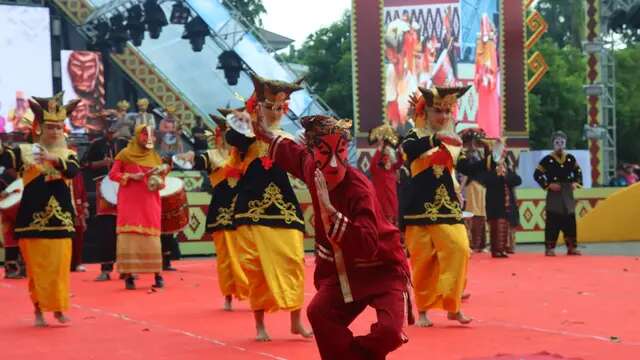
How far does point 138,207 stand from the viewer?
12461mm

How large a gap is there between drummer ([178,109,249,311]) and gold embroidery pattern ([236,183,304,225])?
181 centimetres

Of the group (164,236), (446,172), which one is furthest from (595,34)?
(446,172)

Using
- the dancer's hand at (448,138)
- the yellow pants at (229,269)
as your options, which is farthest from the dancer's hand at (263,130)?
the yellow pants at (229,269)

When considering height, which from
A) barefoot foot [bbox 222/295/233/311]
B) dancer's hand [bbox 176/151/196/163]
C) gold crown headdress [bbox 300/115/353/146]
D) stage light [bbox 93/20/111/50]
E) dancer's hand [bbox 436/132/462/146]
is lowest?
barefoot foot [bbox 222/295/233/311]

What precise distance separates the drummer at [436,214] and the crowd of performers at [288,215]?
1 cm

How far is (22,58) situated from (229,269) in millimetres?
16616

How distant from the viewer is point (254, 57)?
2888 cm

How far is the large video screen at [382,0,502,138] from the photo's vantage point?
88.5 ft

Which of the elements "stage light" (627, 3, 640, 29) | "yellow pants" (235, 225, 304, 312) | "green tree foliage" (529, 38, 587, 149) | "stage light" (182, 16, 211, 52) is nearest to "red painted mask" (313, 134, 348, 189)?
"yellow pants" (235, 225, 304, 312)

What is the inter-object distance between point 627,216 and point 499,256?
3.87 meters

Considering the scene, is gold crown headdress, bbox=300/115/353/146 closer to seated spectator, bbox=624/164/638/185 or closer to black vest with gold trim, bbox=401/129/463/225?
black vest with gold trim, bbox=401/129/463/225

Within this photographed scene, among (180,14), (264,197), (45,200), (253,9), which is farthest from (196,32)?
(253,9)

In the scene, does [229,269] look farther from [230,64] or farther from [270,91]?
[230,64]

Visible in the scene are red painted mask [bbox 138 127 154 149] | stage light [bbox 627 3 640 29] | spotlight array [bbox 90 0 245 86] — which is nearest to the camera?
red painted mask [bbox 138 127 154 149]
